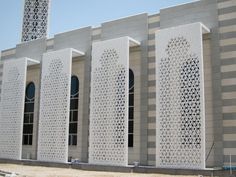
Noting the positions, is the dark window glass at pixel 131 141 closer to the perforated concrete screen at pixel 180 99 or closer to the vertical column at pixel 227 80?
the perforated concrete screen at pixel 180 99

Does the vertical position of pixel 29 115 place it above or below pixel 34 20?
below

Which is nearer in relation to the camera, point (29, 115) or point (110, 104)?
point (110, 104)

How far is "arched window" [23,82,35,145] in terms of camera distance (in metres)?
22.1

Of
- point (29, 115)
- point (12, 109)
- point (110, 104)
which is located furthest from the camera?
point (29, 115)

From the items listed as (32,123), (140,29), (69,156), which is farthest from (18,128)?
(140,29)

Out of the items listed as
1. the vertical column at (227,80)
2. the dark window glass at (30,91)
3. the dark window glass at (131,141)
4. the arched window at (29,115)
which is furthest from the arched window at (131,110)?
the dark window glass at (30,91)

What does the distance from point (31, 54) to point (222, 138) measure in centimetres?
1441

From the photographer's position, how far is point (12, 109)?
2194 cm

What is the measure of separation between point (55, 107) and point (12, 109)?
4.05 meters

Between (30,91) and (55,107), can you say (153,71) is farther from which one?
(30,91)

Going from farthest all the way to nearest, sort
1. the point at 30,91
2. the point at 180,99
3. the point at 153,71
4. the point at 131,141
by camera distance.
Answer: the point at 30,91
the point at 131,141
the point at 153,71
the point at 180,99

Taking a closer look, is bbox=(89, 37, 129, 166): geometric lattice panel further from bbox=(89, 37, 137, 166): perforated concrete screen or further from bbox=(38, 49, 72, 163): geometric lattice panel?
bbox=(38, 49, 72, 163): geometric lattice panel

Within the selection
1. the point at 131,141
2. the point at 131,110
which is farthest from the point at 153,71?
the point at 131,141

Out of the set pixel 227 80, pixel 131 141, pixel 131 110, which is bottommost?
pixel 131 141
